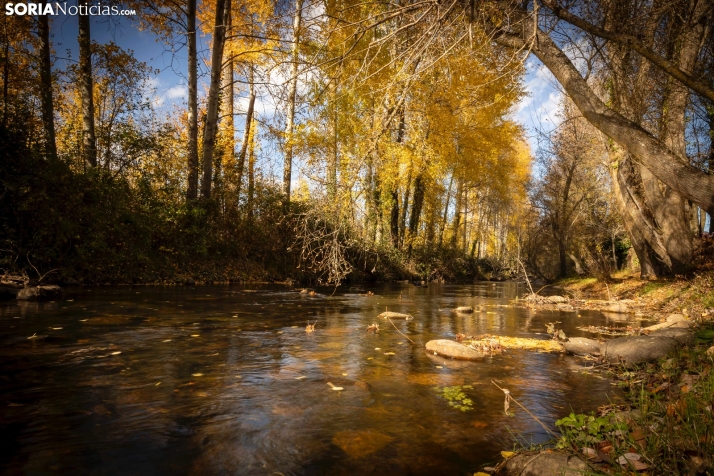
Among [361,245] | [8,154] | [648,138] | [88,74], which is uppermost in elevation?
[88,74]

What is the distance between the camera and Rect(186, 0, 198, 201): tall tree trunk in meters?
13.4

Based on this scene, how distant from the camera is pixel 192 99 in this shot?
45.0 feet

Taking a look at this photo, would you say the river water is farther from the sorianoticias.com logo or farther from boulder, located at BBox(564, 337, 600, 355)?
the sorianoticias.com logo

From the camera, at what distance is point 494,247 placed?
4803cm

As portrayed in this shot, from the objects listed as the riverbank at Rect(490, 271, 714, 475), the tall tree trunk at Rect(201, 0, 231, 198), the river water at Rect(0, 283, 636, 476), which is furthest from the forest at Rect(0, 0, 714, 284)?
the riverbank at Rect(490, 271, 714, 475)

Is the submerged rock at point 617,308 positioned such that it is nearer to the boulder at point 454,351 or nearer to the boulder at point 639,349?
the boulder at point 639,349

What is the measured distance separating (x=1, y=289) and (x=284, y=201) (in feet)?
32.4

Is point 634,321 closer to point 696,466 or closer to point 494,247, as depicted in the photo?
point 696,466

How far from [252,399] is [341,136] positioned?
799cm

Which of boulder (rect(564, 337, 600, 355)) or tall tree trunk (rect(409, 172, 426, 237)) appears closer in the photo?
boulder (rect(564, 337, 600, 355))

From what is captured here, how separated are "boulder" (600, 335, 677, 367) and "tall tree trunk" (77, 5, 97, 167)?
1294 cm

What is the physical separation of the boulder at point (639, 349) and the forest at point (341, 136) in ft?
6.39

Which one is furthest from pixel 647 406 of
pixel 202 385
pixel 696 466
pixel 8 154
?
pixel 8 154

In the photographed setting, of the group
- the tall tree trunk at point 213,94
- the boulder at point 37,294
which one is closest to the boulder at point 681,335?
the boulder at point 37,294
